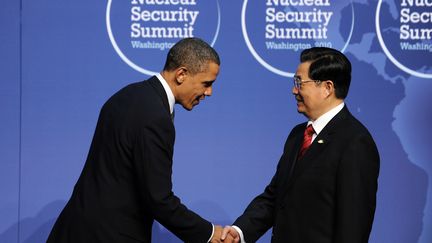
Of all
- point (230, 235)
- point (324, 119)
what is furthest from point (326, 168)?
point (230, 235)

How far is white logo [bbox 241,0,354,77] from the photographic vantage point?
4375 mm

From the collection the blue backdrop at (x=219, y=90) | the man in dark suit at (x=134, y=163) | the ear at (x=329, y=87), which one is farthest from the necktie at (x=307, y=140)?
the blue backdrop at (x=219, y=90)

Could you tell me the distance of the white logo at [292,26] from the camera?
4.38 meters

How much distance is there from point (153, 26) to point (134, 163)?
5.82ft

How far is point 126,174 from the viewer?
2838 mm

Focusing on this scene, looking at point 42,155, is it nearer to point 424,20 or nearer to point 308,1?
point 308,1

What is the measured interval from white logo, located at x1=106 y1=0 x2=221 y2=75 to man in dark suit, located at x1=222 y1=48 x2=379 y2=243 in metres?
1.53

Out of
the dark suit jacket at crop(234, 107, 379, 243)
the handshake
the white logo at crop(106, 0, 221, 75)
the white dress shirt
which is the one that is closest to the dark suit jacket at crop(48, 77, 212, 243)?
the handshake

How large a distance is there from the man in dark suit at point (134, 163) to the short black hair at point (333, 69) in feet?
1.45

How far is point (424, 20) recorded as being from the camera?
439cm

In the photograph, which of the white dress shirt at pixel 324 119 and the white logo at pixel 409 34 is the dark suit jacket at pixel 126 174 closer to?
the white dress shirt at pixel 324 119

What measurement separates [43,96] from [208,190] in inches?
47.6

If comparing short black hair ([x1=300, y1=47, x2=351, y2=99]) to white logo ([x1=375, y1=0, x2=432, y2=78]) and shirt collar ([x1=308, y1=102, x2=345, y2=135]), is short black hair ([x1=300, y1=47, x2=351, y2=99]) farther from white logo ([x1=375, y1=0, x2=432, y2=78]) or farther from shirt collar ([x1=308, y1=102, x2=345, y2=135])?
white logo ([x1=375, y1=0, x2=432, y2=78])

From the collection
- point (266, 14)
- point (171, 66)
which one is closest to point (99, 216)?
point (171, 66)
